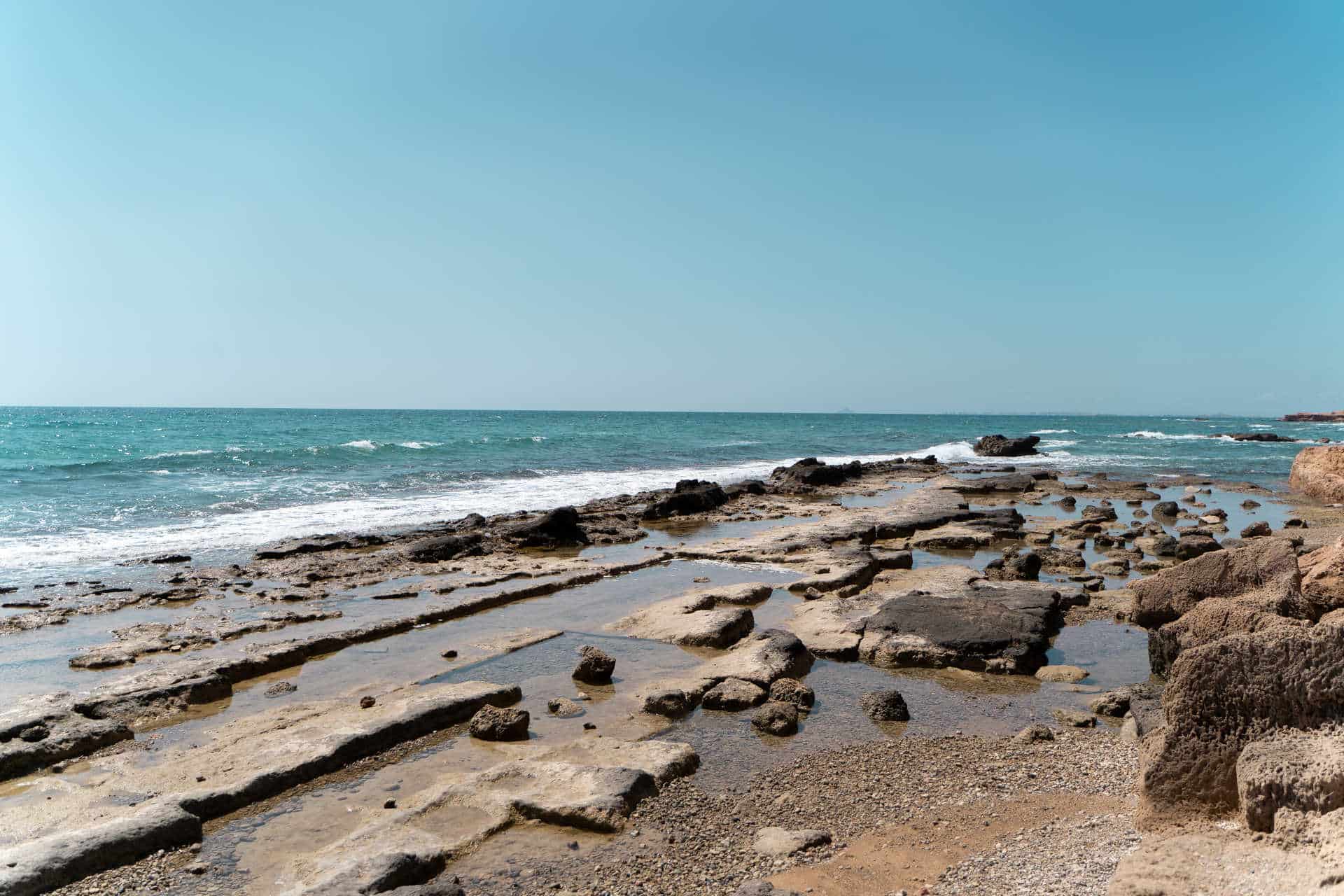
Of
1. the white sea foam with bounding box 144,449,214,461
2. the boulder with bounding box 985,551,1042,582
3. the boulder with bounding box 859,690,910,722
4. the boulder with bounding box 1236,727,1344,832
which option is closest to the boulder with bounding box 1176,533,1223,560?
the boulder with bounding box 985,551,1042,582

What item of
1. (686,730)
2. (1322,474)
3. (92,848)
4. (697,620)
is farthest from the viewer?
(1322,474)

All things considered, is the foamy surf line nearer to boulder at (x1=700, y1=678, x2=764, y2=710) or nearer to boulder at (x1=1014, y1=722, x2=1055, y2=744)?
boulder at (x1=700, y1=678, x2=764, y2=710)

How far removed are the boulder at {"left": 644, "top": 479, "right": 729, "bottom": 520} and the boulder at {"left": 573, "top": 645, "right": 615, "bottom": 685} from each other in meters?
12.7

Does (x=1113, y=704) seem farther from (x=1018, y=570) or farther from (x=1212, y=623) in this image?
(x=1018, y=570)

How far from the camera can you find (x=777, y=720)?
6.73m

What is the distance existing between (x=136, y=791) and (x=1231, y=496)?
93.1ft

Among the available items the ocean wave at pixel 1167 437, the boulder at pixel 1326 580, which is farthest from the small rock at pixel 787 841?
the ocean wave at pixel 1167 437

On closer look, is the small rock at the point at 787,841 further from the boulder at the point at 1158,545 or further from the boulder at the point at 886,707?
the boulder at the point at 1158,545

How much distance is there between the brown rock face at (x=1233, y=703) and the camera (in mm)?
4344

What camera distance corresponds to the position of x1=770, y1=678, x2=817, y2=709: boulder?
725 cm

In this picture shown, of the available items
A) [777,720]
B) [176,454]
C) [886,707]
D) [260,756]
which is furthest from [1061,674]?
[176,454]

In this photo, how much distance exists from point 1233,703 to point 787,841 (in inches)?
104

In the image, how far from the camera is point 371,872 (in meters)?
4.49

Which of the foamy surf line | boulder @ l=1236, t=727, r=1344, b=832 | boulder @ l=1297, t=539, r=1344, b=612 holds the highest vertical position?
boulder @ l=1297, t=539, r=1344, b=612
